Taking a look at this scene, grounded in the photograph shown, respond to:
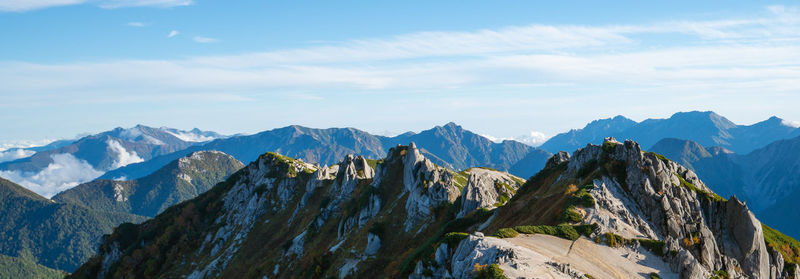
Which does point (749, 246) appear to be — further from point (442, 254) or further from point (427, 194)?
point (427, 194)

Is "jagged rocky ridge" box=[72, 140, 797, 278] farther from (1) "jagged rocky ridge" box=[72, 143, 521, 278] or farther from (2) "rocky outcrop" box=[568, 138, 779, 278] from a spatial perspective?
(1) "jagged rocky ridge" box=[72, 143, 521, 278]

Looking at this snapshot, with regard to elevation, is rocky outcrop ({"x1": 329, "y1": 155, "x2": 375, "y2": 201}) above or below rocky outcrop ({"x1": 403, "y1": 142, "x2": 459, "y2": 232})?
below

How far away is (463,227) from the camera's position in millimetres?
57781

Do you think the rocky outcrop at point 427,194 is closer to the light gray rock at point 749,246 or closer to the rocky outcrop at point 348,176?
the rocky outcrop at point 348,176

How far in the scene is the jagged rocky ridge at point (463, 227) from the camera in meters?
37.9

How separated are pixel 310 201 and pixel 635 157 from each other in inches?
3310

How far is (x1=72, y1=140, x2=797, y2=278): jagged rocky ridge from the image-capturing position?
37938mm

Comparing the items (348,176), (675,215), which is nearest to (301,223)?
(348,176)

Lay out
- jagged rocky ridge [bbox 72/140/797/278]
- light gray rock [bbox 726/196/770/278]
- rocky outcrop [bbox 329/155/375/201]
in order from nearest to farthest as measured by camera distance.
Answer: jagged rocky ridge [bbox 72/140/797/278]
light gray rock [bbox 726/196/770/278]
rocky outcrop [bbox 329/155/375/201]

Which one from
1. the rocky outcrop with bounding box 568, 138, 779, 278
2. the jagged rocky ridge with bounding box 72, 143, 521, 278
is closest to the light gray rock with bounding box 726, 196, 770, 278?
the rocky outcrop with bounding box 568, 138, 779, 278

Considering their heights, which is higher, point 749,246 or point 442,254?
point 442,254

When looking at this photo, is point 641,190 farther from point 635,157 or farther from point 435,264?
point 435,264

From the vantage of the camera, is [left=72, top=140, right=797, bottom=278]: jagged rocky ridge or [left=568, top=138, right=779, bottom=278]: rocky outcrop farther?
[left=568, top=138, right=779, bottom=278]: rocky outcrop

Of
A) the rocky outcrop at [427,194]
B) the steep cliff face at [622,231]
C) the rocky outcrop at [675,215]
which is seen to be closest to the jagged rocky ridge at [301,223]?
the rocky outcrop at [427,194]
